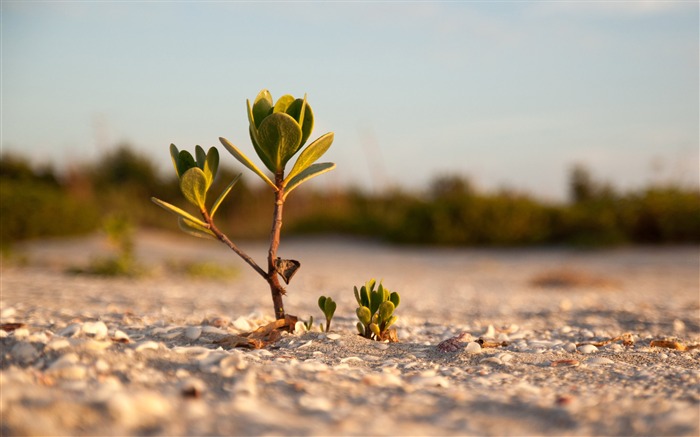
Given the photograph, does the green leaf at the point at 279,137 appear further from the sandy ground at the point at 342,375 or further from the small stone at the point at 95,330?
the small stone at the point at 95,330

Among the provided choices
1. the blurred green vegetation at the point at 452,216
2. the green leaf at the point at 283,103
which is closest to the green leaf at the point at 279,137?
the green leaf at the point at 283,103

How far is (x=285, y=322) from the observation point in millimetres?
2330

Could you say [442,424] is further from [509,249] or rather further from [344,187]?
[344,187]

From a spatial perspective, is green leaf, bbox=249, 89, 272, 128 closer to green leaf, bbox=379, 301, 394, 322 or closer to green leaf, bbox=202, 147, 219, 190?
green leaf, bbox=202, 147, 219, 190

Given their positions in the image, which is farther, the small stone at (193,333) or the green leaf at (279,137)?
the small stone at (193,333)

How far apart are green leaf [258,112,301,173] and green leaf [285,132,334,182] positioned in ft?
0.12

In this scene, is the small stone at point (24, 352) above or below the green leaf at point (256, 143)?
below

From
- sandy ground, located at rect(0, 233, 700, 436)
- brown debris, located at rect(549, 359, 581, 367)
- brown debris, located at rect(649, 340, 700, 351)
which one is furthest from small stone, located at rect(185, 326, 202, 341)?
brown debris, located at rect(649, 340, 700, 351)

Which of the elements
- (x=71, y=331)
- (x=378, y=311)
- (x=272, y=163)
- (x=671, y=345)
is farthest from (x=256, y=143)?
(x=671, y=345)

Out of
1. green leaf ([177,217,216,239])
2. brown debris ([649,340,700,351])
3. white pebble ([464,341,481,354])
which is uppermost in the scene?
green leaf ([177,217,216,239])

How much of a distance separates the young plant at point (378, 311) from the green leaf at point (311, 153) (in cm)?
47

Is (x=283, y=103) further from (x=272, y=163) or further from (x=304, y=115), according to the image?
(x=272, y=163)

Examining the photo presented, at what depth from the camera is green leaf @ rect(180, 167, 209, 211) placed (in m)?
2.08

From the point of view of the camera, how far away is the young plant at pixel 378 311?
231cm
